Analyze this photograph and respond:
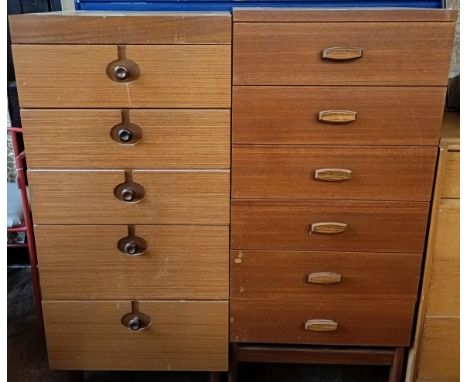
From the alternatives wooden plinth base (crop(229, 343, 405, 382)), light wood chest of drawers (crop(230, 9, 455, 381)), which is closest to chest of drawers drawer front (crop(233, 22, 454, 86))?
light wood chest of drawers (crop(230, 9, 455, 381))

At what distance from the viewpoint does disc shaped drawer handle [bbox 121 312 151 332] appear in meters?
1.32

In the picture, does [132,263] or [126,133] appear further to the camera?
[132,263]

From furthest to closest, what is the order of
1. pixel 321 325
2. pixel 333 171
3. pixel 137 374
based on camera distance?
pixel 137 374 < pixel 321 325 < pixel 333 171

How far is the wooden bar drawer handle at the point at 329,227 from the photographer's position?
123 centimetres

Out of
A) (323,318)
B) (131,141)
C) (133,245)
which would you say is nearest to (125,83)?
(131,141)

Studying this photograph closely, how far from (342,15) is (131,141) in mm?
543

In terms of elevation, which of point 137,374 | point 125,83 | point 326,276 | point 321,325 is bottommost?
point 137,374

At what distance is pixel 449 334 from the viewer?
133 cm

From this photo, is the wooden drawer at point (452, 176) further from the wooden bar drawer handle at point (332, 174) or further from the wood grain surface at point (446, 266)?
the wooden bar drawer handle at point (332, 174)

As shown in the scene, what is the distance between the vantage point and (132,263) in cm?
128

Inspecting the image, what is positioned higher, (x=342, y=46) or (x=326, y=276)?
(x=342, y=46)

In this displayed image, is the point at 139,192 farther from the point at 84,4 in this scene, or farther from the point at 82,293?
the point at 84,4

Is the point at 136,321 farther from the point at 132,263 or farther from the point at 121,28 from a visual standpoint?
the point at 121,28

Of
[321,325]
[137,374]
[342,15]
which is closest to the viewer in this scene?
[342,15]
